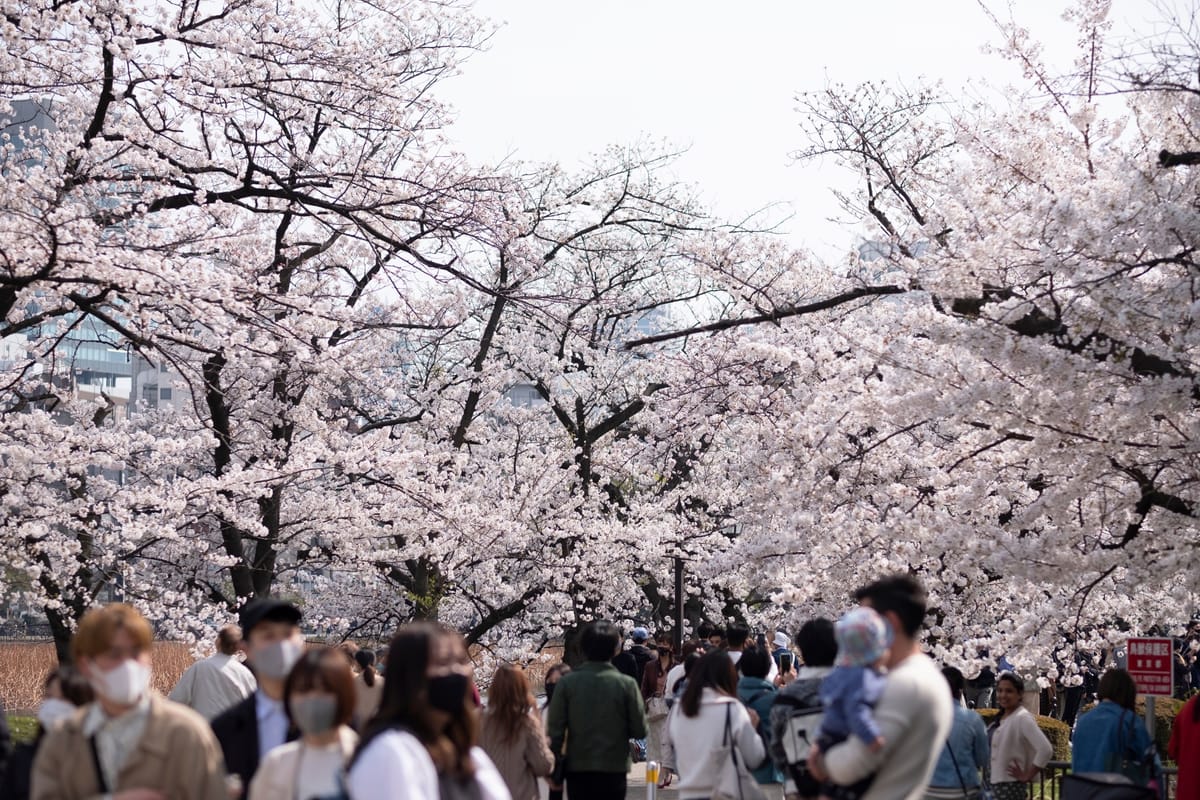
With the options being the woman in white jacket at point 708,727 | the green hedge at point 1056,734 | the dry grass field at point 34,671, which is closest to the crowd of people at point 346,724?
the woman in white jacket at point 708,727

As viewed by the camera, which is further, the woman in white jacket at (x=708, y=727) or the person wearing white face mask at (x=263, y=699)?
the woman in white jacket at (x=708, y=727)

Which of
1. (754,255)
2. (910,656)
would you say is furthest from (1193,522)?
(754,255)

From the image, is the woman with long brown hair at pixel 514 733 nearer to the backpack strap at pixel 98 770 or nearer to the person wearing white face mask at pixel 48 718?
the person wearing white face mask at pixel 48 718

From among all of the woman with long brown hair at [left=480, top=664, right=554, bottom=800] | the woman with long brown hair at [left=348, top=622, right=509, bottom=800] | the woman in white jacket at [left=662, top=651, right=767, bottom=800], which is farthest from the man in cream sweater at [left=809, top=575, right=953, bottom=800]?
the woman with long brown hair at [left=480, top=664, right=554, bottom=800]

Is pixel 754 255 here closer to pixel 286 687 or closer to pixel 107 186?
pixel 107 186

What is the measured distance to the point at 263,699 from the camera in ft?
16.2

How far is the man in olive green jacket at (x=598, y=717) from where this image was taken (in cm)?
814

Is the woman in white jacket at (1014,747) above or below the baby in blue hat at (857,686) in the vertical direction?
below

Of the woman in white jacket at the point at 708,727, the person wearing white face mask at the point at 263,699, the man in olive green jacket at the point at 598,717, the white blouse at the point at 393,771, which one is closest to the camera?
the white blouse at the point at 393,771

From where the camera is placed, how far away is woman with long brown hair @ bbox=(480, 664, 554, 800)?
314 inches

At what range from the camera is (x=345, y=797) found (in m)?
4.10

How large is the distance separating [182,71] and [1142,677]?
8.73 m

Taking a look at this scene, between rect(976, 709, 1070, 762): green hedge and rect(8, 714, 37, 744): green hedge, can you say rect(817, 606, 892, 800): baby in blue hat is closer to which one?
rect(976, 709, 1070, 762): green hedge

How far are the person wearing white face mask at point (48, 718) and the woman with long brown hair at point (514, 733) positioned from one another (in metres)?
3.20
